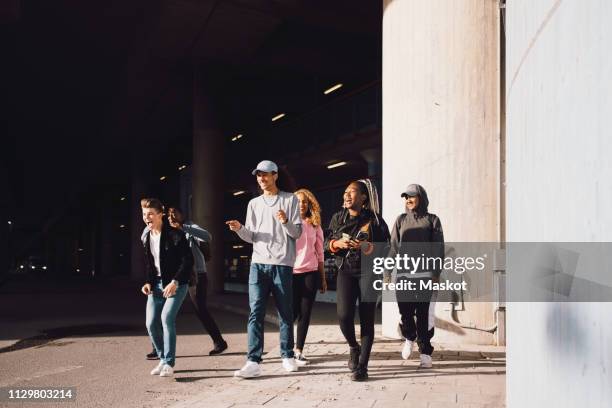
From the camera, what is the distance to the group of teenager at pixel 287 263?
20.0 ft

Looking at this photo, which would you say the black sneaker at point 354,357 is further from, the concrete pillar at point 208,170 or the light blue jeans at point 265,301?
the concrete pillar at point 208,170

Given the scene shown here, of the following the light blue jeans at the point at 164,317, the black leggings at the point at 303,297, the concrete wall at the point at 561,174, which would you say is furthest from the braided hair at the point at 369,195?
the concrete wall at the point at 561,174

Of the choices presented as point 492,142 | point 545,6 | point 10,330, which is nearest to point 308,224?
point 492,142

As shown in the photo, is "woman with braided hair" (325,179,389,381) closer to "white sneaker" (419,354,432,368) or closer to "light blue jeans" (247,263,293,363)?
"light blue jeans" (247,263,293,363)

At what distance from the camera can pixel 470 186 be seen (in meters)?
8.55

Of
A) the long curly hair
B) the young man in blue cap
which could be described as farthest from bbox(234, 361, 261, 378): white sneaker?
the long curly hair

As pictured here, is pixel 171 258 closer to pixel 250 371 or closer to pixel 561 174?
pixel 250 371

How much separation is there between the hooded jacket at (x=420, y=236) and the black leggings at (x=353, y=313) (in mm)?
828

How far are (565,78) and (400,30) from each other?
24.1 ft

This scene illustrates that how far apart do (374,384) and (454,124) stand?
4.05 meters

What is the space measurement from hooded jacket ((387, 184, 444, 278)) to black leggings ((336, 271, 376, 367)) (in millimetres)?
828

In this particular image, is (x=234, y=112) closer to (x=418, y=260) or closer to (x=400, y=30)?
(x=400, y=30)

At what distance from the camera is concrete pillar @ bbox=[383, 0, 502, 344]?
8523 millimetres

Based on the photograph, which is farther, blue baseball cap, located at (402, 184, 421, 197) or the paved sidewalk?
blue baseball cap, located at (402, 184, 421, 197)
